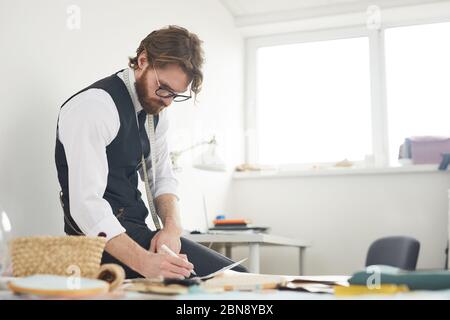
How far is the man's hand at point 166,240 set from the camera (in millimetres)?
1646

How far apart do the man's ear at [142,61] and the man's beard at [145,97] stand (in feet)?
0.08

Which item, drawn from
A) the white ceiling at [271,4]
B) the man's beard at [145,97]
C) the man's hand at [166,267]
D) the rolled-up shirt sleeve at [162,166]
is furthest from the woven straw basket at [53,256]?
the white ceiling at [271,4]

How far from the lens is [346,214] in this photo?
148 inches

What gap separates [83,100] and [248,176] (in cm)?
261

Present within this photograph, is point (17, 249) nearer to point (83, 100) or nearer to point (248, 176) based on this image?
point (83, 100)

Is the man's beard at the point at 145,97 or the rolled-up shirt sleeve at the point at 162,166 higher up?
the man's beard at the point at 145,97

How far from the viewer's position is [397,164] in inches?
152

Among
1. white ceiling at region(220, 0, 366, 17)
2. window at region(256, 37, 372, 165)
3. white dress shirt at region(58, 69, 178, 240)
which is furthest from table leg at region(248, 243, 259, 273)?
white ceiling at region(220, 0, 366, 17)

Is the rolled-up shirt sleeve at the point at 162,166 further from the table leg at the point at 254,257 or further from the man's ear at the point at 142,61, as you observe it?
Answer: the table leg at the point at 254,257

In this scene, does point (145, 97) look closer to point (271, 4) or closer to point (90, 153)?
point (90, 153)

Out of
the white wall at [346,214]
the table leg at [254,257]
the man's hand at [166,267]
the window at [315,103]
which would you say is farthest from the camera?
the window at [315,103]

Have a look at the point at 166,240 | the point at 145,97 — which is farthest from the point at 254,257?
the point at 145,97

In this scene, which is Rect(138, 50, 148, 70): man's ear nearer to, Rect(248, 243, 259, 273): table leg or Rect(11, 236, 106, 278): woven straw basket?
Rect(11, 236, 106, 278): woven straw basket

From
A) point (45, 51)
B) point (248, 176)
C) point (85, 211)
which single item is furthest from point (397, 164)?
point (85, 211)
